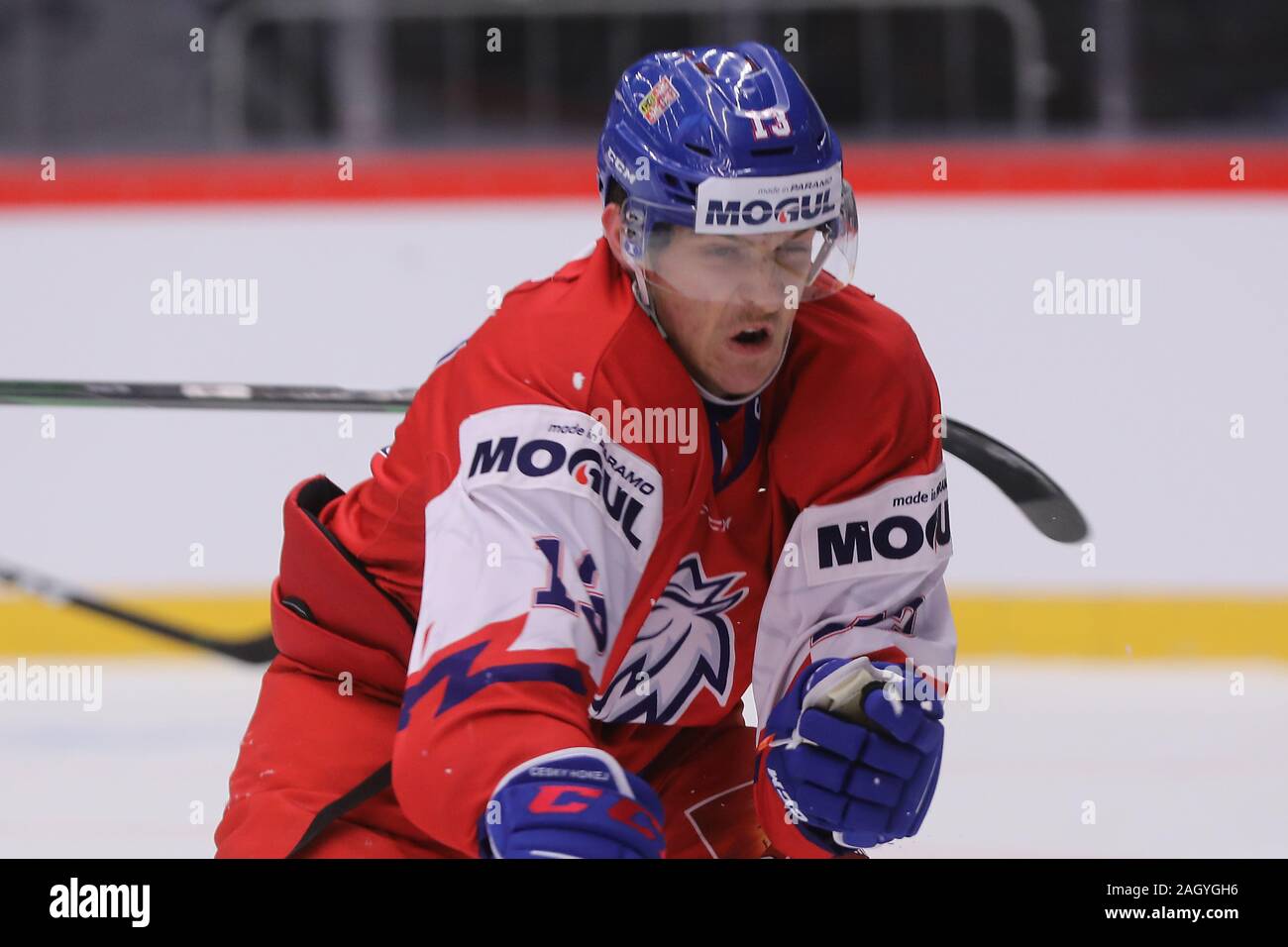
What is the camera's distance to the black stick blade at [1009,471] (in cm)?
240

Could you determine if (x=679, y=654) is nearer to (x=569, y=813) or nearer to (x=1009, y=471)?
(x=569, y=813)

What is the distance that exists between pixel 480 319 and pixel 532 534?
2071 millimetres

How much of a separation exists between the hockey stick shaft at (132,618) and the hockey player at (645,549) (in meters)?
1.35

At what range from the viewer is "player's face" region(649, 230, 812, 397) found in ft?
5.58

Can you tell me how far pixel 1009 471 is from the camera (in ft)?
7.94

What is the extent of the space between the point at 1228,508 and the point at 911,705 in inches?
74.6

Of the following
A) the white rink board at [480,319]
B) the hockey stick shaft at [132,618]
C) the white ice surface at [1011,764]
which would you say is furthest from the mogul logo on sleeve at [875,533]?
the hockey stick shaft at [132,618]

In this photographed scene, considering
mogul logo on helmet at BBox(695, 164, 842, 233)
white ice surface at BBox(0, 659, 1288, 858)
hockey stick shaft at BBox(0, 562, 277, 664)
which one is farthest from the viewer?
hockey stick shaft at BBox(0, 562, 277, 664)

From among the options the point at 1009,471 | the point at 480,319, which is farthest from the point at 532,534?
the point at 480,319

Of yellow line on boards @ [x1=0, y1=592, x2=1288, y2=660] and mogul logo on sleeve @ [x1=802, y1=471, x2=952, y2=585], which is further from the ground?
mogul logo on sleeve @ [x1=802, y1=471, x2=952, y2=585]

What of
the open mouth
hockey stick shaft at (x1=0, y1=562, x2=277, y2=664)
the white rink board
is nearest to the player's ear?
the open mouth

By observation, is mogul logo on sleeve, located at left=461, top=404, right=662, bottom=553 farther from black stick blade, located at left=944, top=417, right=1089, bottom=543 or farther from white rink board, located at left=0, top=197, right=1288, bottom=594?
white rink board, located at left=0, top=197, right=1288, bottom=594

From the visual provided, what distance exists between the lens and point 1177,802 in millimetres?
2744
